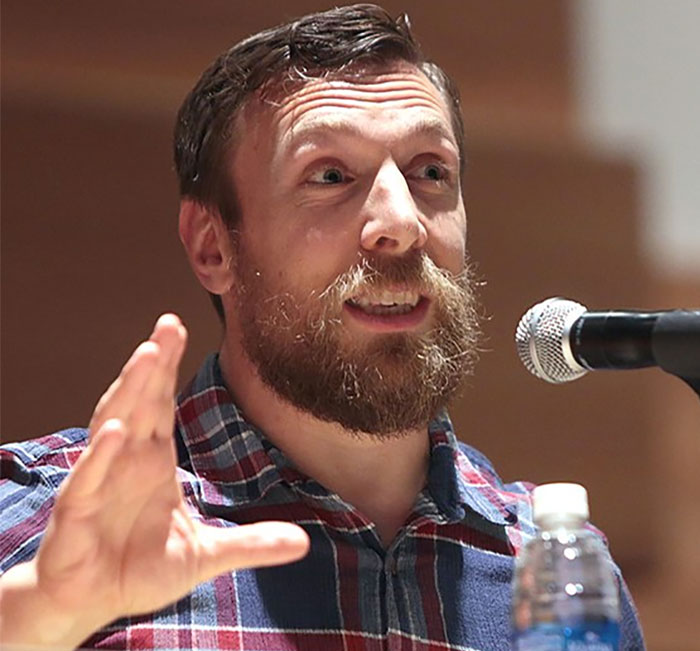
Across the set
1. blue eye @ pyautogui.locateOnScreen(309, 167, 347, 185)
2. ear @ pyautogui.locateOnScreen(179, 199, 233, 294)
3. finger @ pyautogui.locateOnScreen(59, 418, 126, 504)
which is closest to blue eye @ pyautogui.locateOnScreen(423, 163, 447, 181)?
blue eye @ pyautogui.locateOnScreen(309, 167, 347, 185)

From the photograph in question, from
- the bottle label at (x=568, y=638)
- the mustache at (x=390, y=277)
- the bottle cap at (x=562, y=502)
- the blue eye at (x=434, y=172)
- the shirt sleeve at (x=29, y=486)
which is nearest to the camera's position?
the bottle label at (x=568, y=638)

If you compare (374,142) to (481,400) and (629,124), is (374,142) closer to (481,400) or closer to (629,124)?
(481,400)

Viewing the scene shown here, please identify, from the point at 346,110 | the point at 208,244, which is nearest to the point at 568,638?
the point at 346,110

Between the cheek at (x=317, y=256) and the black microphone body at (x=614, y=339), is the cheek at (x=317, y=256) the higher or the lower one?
the higher one

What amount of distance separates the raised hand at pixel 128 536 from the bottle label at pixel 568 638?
0.68 feet

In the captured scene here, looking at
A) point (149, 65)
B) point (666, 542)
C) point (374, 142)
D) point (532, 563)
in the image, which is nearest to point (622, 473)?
point (666, 542)

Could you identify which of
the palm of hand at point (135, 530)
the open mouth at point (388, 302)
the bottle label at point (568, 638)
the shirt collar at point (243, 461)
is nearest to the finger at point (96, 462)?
the palm of hand at point (135, 530)

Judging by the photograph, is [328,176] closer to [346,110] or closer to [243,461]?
[346,110]

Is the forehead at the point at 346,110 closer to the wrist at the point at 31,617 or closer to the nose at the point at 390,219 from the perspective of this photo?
the nose at the point at 390,219

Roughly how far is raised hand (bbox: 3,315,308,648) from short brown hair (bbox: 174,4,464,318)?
767 mm

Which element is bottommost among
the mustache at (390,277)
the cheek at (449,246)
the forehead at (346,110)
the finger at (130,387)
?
the finger at (130,387)

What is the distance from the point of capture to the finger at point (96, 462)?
4.12 ft

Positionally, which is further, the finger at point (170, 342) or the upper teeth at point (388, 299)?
the upper teeth at point (388, 299)

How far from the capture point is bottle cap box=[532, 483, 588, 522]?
4.40ft
